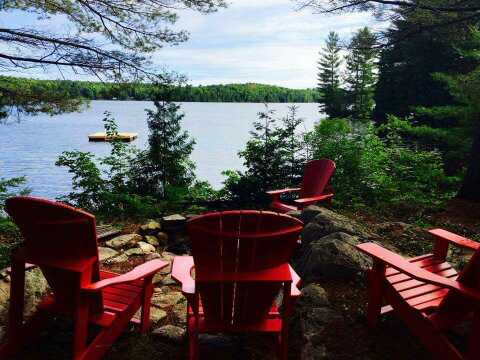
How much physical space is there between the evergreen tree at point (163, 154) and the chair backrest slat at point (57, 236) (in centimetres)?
657

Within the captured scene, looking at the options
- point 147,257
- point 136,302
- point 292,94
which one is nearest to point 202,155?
point 147,257

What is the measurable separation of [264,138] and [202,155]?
586 cm

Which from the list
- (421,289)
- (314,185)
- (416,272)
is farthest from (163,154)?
(416,272)

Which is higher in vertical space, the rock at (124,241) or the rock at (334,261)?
the rock at (334,261)

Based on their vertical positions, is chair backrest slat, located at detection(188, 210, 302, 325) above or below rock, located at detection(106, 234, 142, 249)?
above

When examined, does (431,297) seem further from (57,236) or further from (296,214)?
(296,214)

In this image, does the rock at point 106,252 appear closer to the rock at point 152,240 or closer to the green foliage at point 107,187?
the rock at point 152,240

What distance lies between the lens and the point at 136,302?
2.51m

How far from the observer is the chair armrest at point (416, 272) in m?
1.96

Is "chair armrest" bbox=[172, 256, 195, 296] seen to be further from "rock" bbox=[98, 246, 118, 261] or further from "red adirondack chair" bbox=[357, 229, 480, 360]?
"rock" bbox=[98, 246, 118, 261]

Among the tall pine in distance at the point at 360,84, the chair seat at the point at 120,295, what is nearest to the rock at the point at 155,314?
the chair seat at the point at 120,295

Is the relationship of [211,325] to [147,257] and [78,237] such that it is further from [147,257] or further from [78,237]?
[147,257]

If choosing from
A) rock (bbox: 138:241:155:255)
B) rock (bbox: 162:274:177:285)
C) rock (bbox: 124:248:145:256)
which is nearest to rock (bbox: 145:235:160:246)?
rock (bbox: 138:241:155:255)

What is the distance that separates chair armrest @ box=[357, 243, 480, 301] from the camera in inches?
77.0
